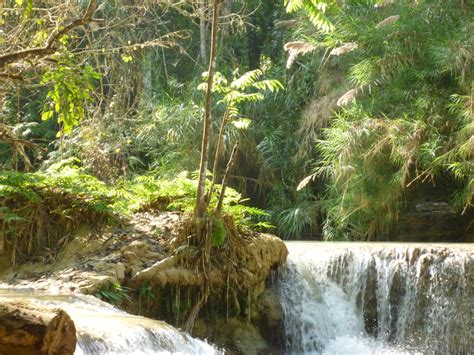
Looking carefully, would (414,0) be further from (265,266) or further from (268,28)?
(265,266)

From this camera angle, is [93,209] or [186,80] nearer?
[93,209]

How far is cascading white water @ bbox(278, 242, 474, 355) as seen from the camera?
9445mm

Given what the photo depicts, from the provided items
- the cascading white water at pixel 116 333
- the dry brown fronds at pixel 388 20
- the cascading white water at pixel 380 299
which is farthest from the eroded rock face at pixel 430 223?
the cascading white water at pixel 116 333

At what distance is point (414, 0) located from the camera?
14.9 meters

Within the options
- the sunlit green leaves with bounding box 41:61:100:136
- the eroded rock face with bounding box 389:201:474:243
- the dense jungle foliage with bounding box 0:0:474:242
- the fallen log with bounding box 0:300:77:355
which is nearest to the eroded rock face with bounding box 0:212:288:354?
the dense jungle foliage with bounding box 0:0:474:242

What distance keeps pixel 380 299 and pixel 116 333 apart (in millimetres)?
5054

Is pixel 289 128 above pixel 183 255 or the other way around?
above

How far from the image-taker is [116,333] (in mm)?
5703

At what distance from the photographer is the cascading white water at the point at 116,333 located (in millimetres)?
5547

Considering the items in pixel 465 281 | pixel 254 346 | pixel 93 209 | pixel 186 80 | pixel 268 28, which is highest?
pixel 268 28

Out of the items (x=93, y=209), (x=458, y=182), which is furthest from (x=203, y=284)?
(x=458, y=182)

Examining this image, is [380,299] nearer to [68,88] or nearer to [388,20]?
[388,20]

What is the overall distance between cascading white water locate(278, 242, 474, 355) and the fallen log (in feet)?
17.7

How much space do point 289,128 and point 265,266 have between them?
7182 millimetres
